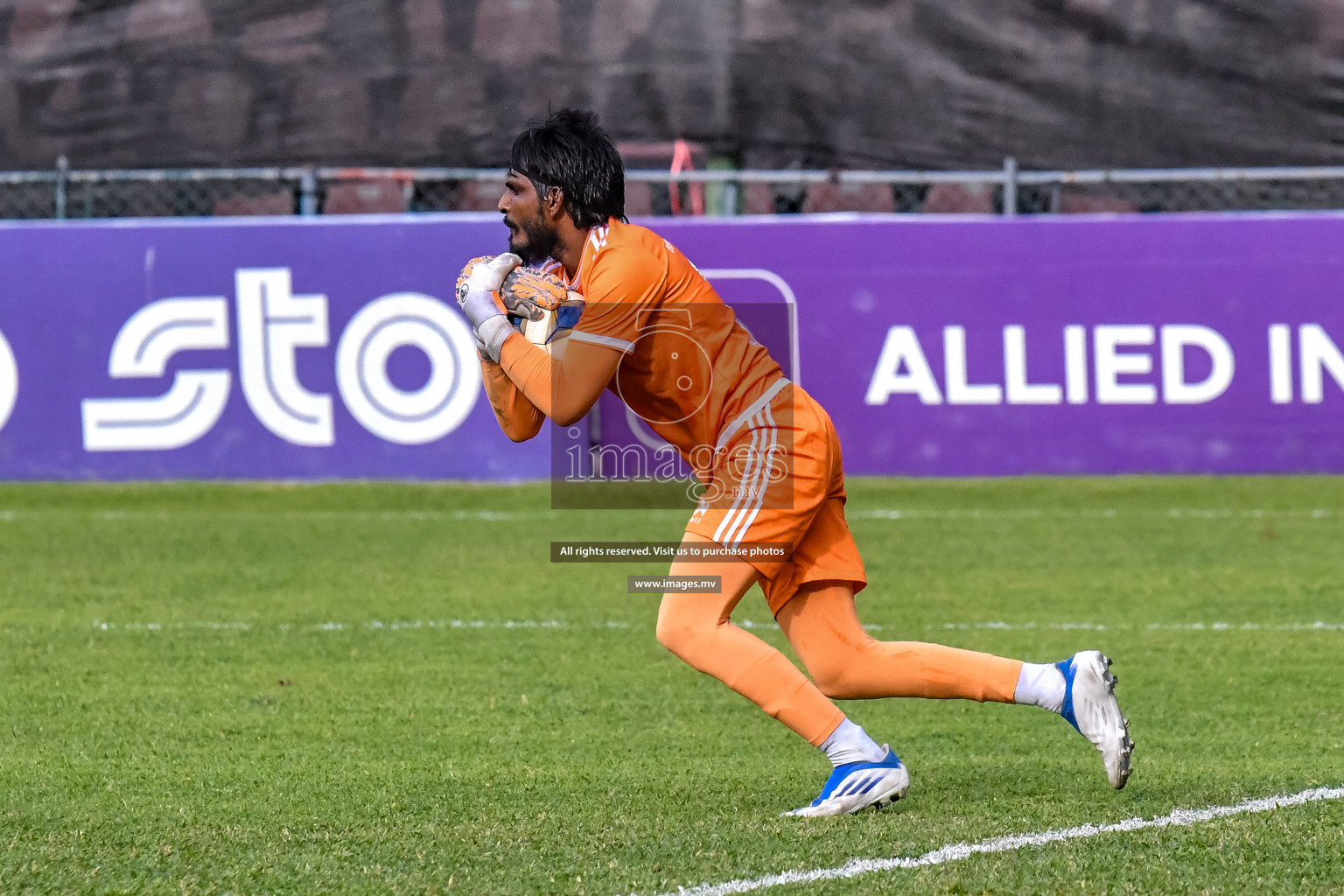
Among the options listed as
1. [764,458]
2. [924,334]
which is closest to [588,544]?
[924,334]

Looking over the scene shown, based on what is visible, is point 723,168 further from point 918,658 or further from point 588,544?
point 918,658

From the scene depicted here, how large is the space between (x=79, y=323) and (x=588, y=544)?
13.2ft

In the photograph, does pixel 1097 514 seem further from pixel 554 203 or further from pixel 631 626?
pixel 554 203

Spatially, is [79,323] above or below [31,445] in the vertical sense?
above

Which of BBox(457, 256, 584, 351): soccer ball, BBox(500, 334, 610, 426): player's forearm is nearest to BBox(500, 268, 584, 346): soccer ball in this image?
BBox(457, 256, 584, 351): soccer ball

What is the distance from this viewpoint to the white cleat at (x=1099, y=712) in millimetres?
4547

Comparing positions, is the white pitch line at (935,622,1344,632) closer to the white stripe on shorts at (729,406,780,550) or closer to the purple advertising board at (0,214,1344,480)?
the white stripe on shorts at (729,406,780,550)

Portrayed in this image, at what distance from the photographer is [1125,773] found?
457cm

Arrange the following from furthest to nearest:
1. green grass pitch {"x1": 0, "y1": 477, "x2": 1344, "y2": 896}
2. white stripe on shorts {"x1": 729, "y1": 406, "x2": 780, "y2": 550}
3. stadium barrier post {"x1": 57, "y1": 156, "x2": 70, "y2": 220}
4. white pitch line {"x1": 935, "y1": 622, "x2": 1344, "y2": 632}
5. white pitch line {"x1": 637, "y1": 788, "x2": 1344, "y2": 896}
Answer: stadium barrier post {"x1": 57, "y1": 156, "x2": 70, "y2": 220}, white pitch line {"x1": 935, "y1": 622, "x2": 1344, "y2": 632}, white stripe on shorts {"x1": 729, "y1": 406, "x2": 780, "y2": 550}, green grass pitch {"x1": 0, "y1": 477, "x2": 1344, "y2": 896}, white pitch line {"x1": 637, "y1": 788, "x2": 1344, "y2": 896}

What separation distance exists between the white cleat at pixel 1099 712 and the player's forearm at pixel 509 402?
1.49m

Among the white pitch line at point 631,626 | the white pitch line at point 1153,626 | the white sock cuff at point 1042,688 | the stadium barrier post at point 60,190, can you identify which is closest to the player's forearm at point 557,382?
the white sock cuff at point 1042,688

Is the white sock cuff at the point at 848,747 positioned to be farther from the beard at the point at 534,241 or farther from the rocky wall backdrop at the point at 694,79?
the rocky wall backdrop at the point at 694,79

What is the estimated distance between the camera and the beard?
4559mm

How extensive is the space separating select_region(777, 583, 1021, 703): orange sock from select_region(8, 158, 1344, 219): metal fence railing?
26.8ft
